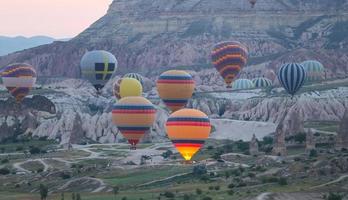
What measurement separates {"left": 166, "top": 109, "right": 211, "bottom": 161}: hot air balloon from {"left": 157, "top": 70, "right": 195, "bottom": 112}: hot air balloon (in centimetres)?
2803

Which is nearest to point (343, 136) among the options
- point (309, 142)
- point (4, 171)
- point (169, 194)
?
point (309, 142)

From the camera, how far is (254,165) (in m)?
107

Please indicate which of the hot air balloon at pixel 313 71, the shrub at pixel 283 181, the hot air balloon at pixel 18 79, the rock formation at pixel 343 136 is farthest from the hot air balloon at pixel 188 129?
the hot air balloon at pixel 313 71

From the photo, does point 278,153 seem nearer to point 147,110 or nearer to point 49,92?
point 147,110

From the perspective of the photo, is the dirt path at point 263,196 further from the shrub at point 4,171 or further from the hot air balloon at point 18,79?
the hot air balloon at point 18,79

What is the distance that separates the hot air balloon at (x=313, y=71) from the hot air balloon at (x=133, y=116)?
7184 centimetres

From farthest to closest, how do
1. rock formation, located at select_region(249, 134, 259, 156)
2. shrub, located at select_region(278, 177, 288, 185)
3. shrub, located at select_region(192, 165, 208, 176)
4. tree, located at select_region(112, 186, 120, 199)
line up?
rock formation, located at select_region(249, 134, 259, 156), shrub, located at select_region(192, 165, 208, 176), tree, located at select_region(112, 186, 120, 199), shrub, located at select_region(278, 177, 288, 185)

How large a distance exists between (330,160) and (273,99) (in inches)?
2553

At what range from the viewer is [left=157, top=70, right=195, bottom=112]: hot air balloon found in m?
134

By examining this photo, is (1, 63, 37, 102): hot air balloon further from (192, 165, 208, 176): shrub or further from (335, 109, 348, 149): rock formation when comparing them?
(192, 165, 208, 176): shrub

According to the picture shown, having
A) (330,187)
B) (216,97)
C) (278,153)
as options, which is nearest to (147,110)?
(278,153)

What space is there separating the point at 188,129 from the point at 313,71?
88676 millimetres

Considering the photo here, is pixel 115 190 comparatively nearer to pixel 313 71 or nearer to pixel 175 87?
pixel 175 87

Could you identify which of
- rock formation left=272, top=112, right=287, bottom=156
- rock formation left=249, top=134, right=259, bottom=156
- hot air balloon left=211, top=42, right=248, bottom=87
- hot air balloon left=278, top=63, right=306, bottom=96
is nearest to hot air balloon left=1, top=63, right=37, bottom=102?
hot air balloon left=211, top=42, right=248, bottom=87
